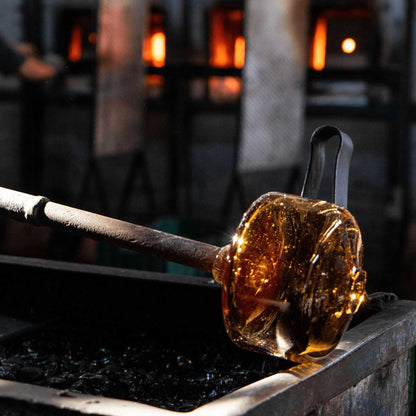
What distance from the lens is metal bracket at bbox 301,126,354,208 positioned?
1625mm

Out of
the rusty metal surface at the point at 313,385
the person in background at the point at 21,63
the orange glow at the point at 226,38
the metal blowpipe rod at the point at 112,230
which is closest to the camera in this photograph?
the rusty metal surface at the point at 313,385

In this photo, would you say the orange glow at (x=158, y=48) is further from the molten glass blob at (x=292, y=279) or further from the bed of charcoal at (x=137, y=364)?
the molten glass blob at (x=292, y=279)

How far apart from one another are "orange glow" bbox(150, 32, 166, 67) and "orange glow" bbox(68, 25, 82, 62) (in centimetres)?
98

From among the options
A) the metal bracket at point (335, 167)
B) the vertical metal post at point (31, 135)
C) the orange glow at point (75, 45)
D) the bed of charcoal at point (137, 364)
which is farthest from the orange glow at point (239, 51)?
the metal bracket at point (335, 167)

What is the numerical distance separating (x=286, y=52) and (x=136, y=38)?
5.19ft

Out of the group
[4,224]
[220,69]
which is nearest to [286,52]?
[220,69]

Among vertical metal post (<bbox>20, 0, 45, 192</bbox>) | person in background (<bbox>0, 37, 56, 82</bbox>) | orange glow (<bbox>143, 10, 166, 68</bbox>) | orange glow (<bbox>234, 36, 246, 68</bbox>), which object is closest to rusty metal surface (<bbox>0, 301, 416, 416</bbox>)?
person in background (<bbox>0, 37, 56, 82</bbox>)

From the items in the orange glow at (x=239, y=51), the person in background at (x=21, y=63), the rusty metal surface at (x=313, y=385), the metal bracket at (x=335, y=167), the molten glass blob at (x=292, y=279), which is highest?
the orange glow at (x=239, y=51)

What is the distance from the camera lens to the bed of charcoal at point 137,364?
1867mm

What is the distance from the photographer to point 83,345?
7.20 feet

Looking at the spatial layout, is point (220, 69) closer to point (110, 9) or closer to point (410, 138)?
point (110, 9)

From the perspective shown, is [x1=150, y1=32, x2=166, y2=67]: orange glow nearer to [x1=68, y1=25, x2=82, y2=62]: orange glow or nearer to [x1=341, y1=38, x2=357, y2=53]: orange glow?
[x1=68, y1=25, x2=82, y2=62]: orange glow

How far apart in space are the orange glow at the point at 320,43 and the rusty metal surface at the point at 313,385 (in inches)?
201

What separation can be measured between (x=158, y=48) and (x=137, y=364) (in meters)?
5.94
